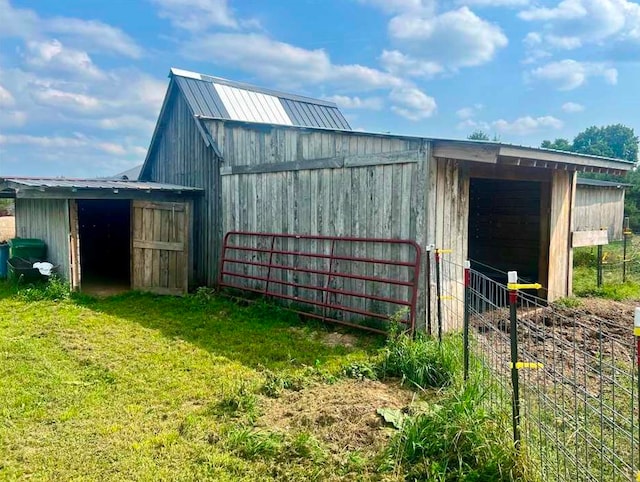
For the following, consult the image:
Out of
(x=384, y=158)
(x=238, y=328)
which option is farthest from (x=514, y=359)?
(x=238, y=328)

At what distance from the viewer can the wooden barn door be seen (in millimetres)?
7762

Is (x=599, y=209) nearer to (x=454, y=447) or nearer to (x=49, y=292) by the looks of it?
(x=454, y=447)

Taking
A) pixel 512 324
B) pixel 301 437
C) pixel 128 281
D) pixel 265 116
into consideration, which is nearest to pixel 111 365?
pixel 301 437

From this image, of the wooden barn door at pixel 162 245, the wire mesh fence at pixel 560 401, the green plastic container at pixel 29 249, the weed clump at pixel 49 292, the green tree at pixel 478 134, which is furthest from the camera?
the green tree at pixel 478 134

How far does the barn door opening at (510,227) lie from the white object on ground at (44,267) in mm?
7372

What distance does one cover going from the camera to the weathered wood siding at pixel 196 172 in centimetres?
815

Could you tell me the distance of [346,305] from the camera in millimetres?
5891

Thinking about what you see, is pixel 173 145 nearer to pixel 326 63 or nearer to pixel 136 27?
pixel 136 27

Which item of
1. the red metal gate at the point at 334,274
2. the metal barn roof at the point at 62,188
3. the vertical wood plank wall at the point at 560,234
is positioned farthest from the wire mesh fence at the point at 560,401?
the metal barn roof at the point at 62,188

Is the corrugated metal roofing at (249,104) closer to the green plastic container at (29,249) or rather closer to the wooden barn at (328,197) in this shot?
the wooden barn at (328,197)

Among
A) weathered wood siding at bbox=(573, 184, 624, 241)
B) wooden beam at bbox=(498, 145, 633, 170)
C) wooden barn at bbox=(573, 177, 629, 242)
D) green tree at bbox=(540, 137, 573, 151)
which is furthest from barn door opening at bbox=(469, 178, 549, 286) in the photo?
green tree at bbox=(540, 137, 573, 151)

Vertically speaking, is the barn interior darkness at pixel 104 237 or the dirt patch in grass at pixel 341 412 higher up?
the barn interior darkness at pixel 104 237

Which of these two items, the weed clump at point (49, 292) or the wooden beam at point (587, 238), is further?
the wooden beam at point (587, 238)

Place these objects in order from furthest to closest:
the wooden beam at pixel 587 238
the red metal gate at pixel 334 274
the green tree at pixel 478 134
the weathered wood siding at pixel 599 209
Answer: the green tree at pixel 478 134, the weathered wood siding at pixel 599 209, the wooden beam at pixel 587 238, the red metal gate at pixel 334 274
